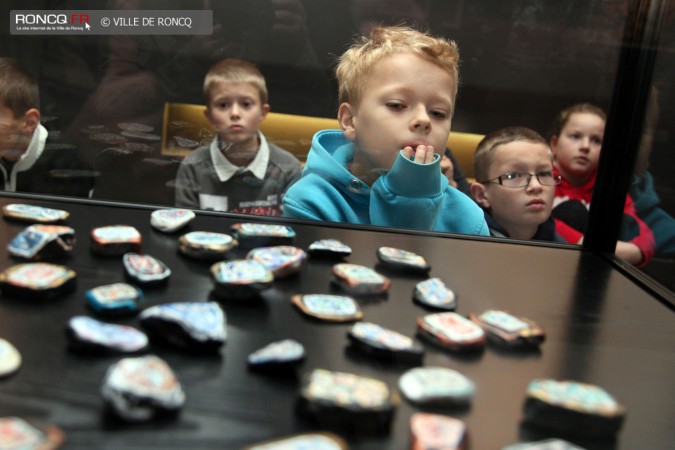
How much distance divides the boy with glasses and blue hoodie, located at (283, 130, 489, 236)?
0.04 m

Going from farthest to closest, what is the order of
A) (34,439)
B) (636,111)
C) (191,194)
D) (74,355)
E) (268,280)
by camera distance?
(191,194) → (636,111) → (268,280) → (74,355) → (34,439)

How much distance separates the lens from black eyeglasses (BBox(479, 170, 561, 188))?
4.12 ft

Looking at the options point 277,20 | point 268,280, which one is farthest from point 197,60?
point 268,280

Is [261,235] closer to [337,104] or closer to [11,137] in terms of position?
[337,104]

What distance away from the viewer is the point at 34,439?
1.37 ft

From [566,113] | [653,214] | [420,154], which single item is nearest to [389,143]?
[420,154]

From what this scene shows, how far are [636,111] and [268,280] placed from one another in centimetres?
72

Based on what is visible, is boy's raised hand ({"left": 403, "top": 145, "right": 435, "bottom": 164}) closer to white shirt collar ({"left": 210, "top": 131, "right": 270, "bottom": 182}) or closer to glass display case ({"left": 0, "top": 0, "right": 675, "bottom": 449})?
glass display case ({"left": 0, "top": 0, "right": 675, "bottom": 449})

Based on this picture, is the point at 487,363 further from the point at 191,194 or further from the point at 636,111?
the point at 191,194

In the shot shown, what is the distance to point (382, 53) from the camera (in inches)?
44.6

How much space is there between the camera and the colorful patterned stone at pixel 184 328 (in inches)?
22.4

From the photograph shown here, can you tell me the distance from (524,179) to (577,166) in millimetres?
108

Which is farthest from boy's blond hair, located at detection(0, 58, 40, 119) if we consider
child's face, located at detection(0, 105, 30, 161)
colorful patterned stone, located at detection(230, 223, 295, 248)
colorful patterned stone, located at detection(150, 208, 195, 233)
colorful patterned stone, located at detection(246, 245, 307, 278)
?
colorful patterned stone, located at detection(246, 245, 307, 278)

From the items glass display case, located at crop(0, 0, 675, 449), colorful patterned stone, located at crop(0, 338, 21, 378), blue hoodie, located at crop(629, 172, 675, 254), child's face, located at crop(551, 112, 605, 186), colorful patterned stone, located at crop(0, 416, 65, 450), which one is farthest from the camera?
child's face, located at crop(551, 112, 605, 186)
